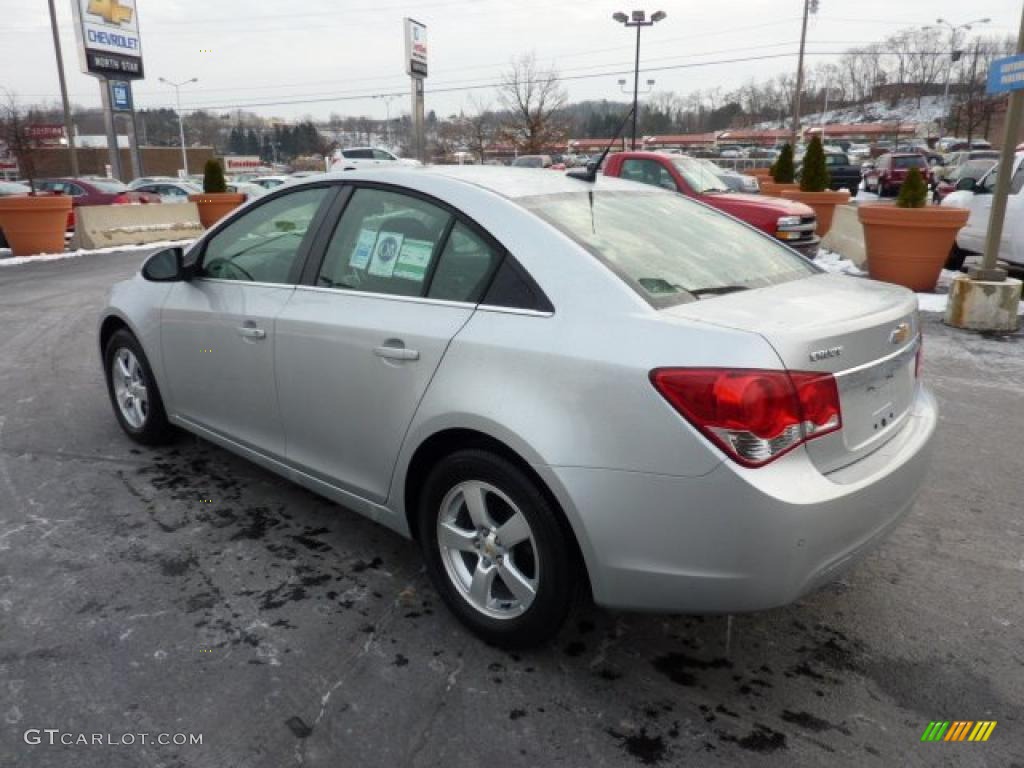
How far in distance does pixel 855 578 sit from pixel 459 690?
1.71m

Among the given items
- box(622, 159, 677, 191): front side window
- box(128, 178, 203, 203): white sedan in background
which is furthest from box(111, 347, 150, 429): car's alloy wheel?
box(128, 178, 203, 203): white sedan in background

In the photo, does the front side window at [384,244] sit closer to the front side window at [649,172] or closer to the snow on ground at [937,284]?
the snow on ground at [937,284]

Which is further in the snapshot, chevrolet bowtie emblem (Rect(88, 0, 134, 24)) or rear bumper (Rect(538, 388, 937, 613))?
chevrolet bowtie emblem (Rect(88, 0, 134, 24))

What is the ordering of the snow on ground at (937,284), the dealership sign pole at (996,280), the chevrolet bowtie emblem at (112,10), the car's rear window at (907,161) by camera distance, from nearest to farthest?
the dealership sign pole at (996,280), the snow on ground at (937,284), the chevrolet bowtie emblem at (112,10), the car's rear window at (907,161)

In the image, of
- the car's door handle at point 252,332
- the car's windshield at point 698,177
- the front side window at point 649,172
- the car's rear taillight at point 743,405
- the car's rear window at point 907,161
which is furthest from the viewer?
the car's rear window at point 907,161

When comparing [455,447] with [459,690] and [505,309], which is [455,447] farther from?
[459,690]

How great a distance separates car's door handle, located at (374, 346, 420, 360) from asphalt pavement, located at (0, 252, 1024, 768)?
3.15ft

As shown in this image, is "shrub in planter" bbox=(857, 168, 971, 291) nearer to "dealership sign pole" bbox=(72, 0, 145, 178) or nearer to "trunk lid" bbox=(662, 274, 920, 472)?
"trunk lid" bbox=(662, 274, 920, 472)

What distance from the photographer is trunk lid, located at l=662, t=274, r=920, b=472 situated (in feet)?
7.20

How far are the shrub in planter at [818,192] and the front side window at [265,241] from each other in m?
12.4

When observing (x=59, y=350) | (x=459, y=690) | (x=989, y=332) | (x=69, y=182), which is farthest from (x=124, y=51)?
(x=459, y=690)

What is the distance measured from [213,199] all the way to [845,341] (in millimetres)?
18971

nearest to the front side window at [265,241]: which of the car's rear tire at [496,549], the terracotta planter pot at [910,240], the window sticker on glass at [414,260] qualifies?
the window sticker on glass at [414,260]

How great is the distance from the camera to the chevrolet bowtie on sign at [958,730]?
227 centimetres
